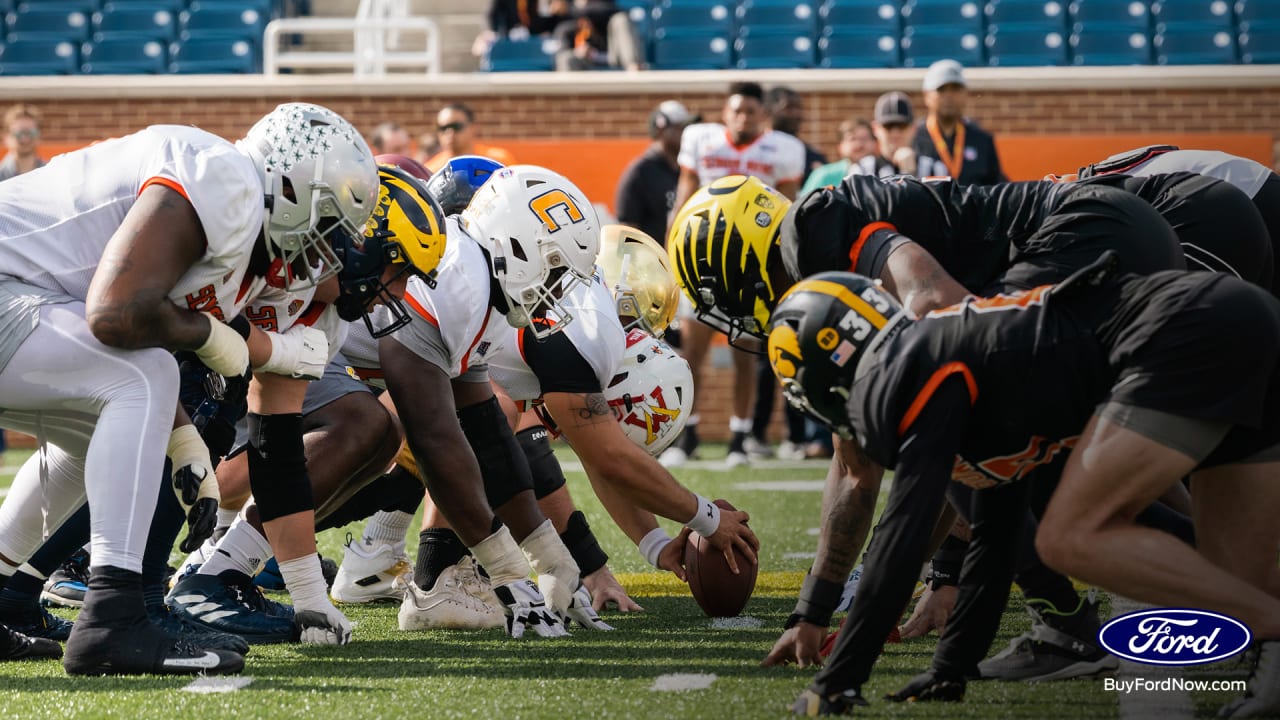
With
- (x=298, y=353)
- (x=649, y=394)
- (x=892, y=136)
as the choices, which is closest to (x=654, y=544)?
(x=649, y=394)

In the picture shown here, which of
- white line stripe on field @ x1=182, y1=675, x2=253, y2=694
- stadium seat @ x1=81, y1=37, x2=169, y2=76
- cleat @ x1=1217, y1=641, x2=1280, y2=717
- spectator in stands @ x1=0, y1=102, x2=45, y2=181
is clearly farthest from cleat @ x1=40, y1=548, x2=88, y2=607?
stadium seat @ x1=81, y1=37, x2=169, y2=76

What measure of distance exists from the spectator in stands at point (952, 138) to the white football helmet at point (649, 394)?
4.48 meters

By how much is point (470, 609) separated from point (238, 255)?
A: 56.8 inches

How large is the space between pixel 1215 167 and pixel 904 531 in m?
2.29

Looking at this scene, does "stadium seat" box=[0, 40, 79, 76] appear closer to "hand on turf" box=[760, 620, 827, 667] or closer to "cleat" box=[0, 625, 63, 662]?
"cleat" box=[0, 625, 63, 662]

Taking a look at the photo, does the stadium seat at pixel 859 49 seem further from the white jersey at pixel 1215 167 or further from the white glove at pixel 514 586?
the white glove at pixel 514 586

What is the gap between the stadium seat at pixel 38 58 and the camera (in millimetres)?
12125

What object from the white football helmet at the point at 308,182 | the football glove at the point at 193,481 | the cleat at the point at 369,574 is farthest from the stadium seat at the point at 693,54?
the football glove at the point at 193,481

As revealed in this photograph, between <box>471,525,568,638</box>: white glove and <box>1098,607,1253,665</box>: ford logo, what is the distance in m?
1.56

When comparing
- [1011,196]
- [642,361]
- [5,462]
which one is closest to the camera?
[1011,196]

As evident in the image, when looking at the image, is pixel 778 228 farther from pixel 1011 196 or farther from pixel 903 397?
pixel 903 397

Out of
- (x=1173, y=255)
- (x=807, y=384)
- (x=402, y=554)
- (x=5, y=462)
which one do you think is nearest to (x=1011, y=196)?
(x=1173, y=255)

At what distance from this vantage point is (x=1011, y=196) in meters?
3.89

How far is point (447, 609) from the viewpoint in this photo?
4.46 meters
